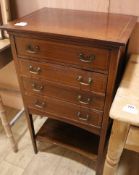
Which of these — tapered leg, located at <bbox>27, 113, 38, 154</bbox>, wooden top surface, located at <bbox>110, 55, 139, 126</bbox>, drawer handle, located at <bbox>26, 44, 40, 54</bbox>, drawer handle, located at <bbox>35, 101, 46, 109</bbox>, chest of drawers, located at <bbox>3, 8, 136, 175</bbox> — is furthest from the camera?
tapered leg, located at <bbox>27, 113, 38, 154</bbox>

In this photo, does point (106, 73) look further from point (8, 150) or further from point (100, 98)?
point (8, 150)

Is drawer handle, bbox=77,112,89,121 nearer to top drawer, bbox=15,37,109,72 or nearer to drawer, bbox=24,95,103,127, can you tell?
drawer, bbox=24,95,103,127

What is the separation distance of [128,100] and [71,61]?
0.32 meters

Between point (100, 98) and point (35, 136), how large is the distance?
2.33ft

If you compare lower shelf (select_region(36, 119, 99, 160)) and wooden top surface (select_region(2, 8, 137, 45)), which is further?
lower shelf (select_region(36, 119, 99, 160))

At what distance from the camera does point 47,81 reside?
1.02 metres

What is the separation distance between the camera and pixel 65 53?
88 centimetres

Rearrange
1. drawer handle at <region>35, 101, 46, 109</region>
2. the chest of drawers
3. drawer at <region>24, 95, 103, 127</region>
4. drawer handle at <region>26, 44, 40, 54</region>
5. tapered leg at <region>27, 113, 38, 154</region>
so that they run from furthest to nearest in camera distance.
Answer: tapered leg at <region>27, 113, 38, 154</region> < drawer handle at <region>35, 101, 46, 109</region> < drawer at <region>24, 95, 103, 127</region> < drawer handle at <region>26, 44, 40, 54</region> < the chest of drawers

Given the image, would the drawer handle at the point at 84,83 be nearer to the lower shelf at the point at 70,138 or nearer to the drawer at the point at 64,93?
the drawer at the point at 64,93

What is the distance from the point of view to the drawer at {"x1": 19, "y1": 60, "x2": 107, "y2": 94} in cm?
89

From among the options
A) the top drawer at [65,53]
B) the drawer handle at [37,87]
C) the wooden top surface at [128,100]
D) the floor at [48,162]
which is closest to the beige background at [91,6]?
the wooden top surface at [128,100]

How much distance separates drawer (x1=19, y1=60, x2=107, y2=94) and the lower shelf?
56cm

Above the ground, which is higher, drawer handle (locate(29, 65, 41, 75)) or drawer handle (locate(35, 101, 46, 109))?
drawer handle (locate(29, 65, 41, 75))

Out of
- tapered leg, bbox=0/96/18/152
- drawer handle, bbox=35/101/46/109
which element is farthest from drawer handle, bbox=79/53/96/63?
tapered leg, bbox=0/96/18/152
